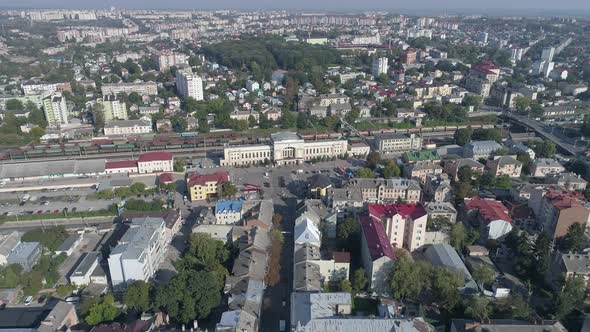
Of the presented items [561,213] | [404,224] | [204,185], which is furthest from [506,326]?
[204,185]

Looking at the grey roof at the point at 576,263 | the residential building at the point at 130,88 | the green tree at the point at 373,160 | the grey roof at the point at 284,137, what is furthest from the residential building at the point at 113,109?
the grey roof at the point at 576,263

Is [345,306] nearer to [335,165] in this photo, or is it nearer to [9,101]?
[335,165]

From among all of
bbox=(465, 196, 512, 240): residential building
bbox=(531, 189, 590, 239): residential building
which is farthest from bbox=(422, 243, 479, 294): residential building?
bbox=(531, 189, 590, 239): residential building

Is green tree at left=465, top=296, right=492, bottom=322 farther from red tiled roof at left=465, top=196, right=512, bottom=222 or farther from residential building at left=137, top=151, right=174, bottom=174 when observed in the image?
residential building at left=137, top=151, right=174, bottom=174

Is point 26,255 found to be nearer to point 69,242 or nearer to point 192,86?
point 69,242

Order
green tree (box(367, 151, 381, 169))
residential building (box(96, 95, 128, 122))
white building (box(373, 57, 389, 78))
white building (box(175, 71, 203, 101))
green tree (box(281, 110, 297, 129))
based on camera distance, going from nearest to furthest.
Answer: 1. green tree (box(367, 151, 381, 169))
2. green tree (box(281, 110, 297, 129))
3. residential building (box(96, 95, 128, 122))
4. white building (box(175, 71, 203, 101))
5. white building (box(373, 57, 389, 78))

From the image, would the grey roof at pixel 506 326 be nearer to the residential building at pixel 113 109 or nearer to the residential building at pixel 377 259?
the residential building at pixel 377 259
